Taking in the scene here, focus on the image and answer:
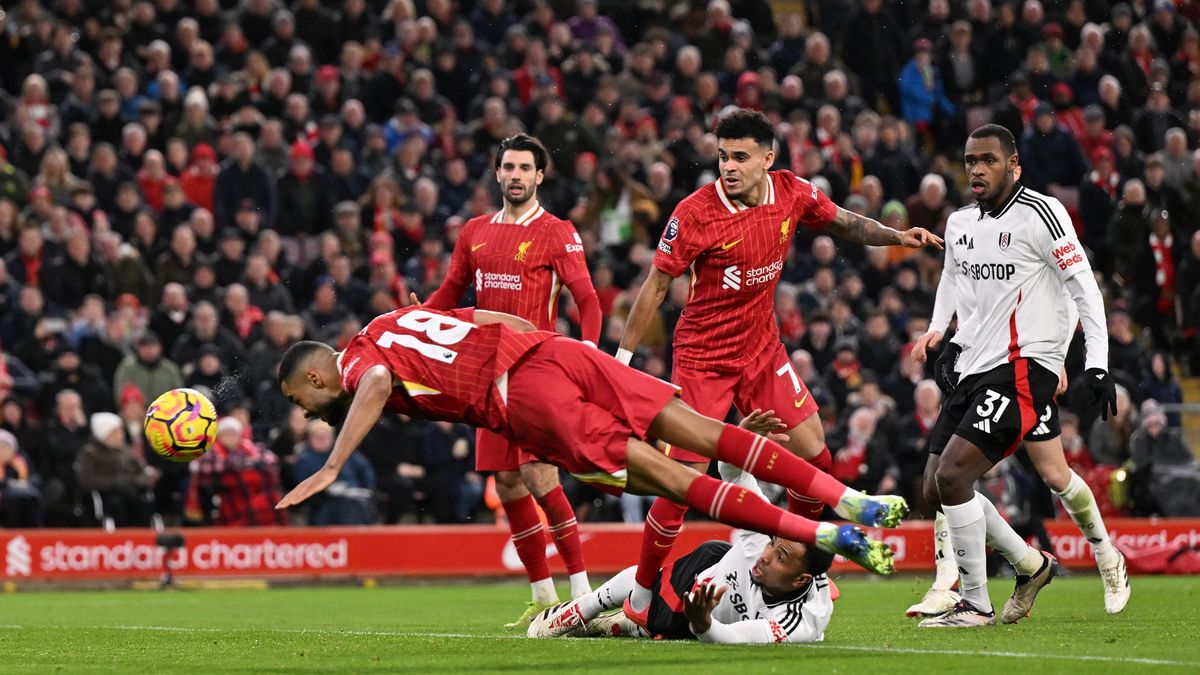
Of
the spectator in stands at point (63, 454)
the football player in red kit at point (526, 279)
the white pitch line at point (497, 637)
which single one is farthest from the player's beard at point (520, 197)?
the spectator in stands at point (63, 454)

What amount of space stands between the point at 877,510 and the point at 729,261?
100 inches

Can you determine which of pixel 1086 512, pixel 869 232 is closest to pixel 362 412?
pixel 869 232

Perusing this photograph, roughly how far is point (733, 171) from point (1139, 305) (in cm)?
1307

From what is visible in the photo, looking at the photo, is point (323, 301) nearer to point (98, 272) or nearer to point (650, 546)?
point (98, 272)

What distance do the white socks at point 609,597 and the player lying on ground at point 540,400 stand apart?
3.12 ft

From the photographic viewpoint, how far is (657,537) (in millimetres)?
9703

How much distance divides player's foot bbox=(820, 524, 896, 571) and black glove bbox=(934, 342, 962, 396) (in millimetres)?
2656

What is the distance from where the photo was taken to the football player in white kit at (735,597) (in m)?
8.91

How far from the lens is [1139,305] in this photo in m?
22.0

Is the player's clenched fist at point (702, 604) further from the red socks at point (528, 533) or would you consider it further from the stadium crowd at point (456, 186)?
the stadium crowd at point (456, 186)

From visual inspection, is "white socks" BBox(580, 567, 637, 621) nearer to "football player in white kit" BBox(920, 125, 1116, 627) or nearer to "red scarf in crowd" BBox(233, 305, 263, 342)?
"football player in white kit" BBox(920, 125, 1116, 627)

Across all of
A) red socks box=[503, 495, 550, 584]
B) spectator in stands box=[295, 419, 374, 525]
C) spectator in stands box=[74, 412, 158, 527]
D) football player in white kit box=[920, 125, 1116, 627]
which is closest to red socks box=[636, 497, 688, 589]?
football player in white kit box=[920, 125, 1116, 627]

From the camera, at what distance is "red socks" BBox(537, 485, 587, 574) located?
11180 mm

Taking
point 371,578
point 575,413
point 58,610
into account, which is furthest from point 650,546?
point 371,578
